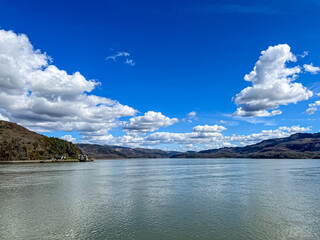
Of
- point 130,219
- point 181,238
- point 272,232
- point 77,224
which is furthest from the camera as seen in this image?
point 130,219

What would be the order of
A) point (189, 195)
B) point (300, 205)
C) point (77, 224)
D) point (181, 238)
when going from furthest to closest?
point (189, 195)
point (300, 205)
point (77, 224)
point (181, 238)

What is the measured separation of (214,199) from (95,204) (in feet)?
86.5

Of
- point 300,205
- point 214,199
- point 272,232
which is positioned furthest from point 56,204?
point 300,205

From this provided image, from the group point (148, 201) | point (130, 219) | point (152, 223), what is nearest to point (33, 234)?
point (130, 219)

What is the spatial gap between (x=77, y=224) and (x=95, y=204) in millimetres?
13759

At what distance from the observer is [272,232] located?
101 ft

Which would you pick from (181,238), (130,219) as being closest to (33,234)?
(130,219)

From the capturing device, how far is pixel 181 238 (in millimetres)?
28656

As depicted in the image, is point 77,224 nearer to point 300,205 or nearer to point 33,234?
point 33,234

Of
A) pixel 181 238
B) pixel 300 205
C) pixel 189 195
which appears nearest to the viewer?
pixel 181 238

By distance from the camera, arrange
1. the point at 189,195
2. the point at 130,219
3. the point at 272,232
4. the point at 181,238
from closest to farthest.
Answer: the point at 181,238
the point at 272,232
the point at 130,219
the point at 189,195

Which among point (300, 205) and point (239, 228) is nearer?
point (239, 228)

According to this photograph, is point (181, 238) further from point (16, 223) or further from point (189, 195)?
point (189, 195)

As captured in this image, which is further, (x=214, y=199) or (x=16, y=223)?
(x=214, y=199)
